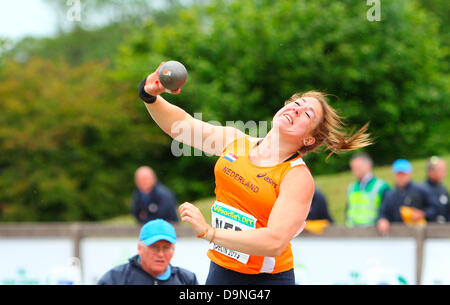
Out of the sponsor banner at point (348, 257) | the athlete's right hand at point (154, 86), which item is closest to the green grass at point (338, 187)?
the sponsor banner at point (348, 257)

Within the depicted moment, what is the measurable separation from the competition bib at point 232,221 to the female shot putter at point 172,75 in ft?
2.31

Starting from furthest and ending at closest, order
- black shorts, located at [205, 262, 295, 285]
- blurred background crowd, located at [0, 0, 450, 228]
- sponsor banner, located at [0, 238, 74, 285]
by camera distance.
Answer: blurred background crowd, located at [0, 0, 450, 228] → sponsor banner, located at [0, 238, 74, 285] → black shorts, located at [205, 262, 295, 285]

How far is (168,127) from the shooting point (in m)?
4.07

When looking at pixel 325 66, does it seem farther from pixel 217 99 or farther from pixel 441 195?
pixel 441 195

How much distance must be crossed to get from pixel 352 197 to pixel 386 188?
484mm

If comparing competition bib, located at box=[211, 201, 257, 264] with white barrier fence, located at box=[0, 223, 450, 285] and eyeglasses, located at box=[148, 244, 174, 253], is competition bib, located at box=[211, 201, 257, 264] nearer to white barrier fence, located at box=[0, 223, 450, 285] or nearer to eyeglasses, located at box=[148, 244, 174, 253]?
eyeglasses, located at box=[148, 244, 174, 253]

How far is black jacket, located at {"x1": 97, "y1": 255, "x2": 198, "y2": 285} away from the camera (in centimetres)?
505

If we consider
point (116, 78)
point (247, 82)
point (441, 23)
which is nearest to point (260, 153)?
point (247, 82)

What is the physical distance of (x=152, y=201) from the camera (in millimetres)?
10141

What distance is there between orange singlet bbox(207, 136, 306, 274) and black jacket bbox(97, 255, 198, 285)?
1349 mm

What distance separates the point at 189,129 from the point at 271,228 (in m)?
0.93

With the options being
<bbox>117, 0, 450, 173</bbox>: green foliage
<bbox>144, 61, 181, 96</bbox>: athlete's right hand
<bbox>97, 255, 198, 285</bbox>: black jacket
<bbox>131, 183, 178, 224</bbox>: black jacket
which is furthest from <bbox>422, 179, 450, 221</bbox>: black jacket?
<bbox>117, 0, 450, 173</bbox>: green foliage

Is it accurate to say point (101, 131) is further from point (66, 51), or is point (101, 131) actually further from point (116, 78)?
point (66, 51)

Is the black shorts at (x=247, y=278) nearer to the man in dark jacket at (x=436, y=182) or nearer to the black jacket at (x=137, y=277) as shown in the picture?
the black jacket at (x=137, y=277)
